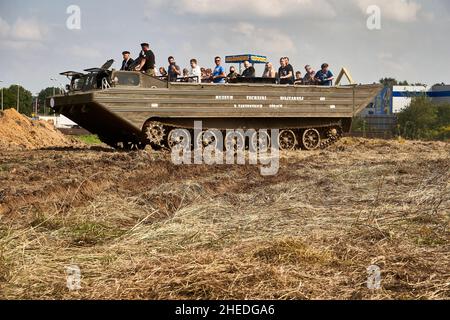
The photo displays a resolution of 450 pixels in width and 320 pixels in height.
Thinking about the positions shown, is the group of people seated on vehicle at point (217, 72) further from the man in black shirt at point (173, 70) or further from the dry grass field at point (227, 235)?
the dry grass field at point (227, 235)

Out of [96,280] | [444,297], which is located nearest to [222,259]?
[96,280]

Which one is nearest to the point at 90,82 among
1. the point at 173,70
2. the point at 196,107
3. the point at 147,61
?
the point at 147,61

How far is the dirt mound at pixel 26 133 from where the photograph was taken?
23.4 meters

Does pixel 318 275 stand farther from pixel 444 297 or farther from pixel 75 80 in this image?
pixel 75 80

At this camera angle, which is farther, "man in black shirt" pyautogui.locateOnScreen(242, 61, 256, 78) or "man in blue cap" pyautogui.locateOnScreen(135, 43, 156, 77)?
"man in black shirt" pyautogui.locateOnScreen(242, 61, 256, 78)

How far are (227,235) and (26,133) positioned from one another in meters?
20.4

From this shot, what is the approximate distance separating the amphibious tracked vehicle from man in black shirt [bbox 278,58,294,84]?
1.21 ft

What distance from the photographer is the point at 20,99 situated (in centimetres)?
7062

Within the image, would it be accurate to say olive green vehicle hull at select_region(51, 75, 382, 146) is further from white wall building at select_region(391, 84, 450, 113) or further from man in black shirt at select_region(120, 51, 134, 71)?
white wall building at select_region(391, 84, 450, 113)

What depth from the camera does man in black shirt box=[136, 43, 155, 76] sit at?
16172 millimetres

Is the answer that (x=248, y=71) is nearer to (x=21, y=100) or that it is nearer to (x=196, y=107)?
(x=196, y=107)

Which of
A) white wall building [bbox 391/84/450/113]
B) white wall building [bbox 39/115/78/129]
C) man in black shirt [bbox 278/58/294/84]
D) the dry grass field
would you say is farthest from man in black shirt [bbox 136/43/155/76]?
white wall building [bbox 391/84/450/113]

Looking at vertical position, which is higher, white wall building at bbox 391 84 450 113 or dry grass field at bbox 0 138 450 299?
white wall building at bbox 391 84 450 113

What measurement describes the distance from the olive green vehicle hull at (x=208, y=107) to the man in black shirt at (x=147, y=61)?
0.41 metres
